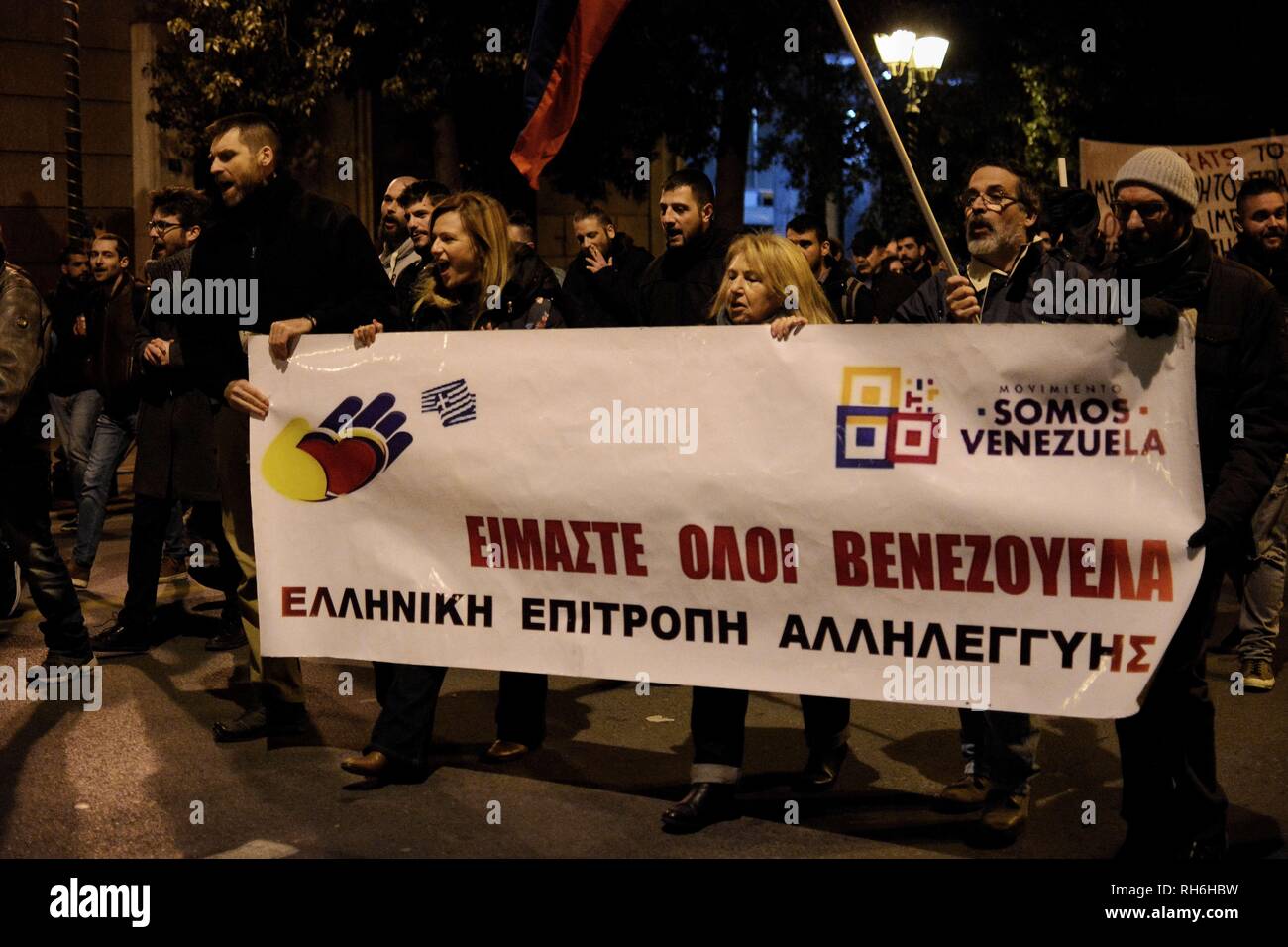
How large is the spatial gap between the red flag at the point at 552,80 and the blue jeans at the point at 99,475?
4.06 m

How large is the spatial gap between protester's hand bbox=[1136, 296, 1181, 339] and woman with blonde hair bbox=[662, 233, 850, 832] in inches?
39.8

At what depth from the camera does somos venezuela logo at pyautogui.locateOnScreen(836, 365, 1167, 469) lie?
4.55m

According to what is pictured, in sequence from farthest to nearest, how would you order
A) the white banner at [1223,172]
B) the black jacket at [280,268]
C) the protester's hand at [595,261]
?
the white banner at [1223,172] < the protester's hand at [595,261] < the black jacket at [280,268]

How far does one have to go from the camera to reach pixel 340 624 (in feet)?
18.4

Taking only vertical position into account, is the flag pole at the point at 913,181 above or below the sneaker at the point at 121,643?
above

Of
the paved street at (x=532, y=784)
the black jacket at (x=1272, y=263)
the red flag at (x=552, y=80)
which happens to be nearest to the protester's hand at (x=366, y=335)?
the red flag at (x=552, y=80)

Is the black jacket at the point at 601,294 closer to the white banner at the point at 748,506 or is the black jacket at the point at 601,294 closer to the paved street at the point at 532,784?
the paved street at the point at 532,784

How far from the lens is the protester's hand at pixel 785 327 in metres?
4.91

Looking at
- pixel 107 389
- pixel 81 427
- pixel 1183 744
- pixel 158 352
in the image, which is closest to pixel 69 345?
pixel 81 427

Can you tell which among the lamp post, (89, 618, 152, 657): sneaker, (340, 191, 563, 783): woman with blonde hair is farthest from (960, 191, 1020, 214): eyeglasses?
the lamp post

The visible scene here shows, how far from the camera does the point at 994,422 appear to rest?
468 centimetres

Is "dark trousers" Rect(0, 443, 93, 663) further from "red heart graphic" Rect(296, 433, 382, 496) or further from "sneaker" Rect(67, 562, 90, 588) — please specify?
"sneaker" Rect(67, 562, 90, 588)

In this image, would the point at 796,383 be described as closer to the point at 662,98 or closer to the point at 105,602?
the point at 105,602

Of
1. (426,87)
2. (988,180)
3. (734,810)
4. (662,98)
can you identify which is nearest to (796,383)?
(988,180)
